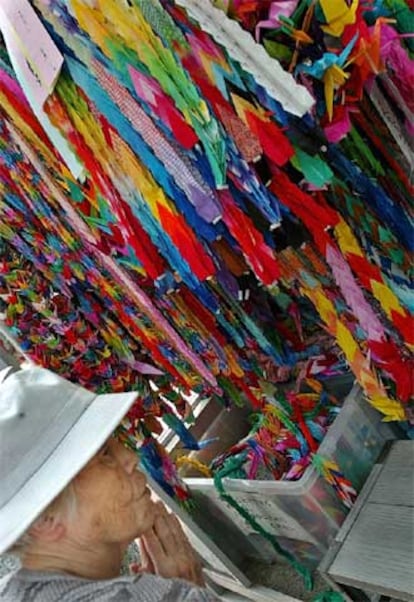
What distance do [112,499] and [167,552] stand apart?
20 centimetres

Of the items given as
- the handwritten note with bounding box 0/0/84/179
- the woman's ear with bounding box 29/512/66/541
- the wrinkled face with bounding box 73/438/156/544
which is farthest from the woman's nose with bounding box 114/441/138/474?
the handwritten note with bounding box 0/0/84/179

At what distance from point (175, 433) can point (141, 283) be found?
713 mm

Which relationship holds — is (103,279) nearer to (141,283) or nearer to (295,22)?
(141,283)

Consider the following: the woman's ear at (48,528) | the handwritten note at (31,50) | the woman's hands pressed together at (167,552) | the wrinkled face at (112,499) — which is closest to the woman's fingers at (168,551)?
the woman's hands pressed together at (167,552)

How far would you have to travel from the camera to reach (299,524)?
163cm

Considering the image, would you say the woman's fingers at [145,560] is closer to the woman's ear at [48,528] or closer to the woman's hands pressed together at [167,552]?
the woman's hands pressed together at [167,552]

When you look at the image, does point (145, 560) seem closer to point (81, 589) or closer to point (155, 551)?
point (155, 551)

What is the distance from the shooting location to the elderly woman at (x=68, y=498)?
0.84 meters

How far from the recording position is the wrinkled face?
0.90 meters

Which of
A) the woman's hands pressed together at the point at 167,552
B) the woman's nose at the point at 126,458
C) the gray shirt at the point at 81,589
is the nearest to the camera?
the gray shirt at the point at 81,589

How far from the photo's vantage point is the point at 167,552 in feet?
3.53

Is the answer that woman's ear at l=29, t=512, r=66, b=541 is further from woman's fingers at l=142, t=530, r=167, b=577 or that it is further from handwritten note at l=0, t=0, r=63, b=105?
handwritten note at l=0, t=0, r=63, b=105

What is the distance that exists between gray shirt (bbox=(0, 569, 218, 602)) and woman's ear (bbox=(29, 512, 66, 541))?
0.14 ft

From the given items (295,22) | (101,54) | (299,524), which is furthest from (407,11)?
(299,524)
